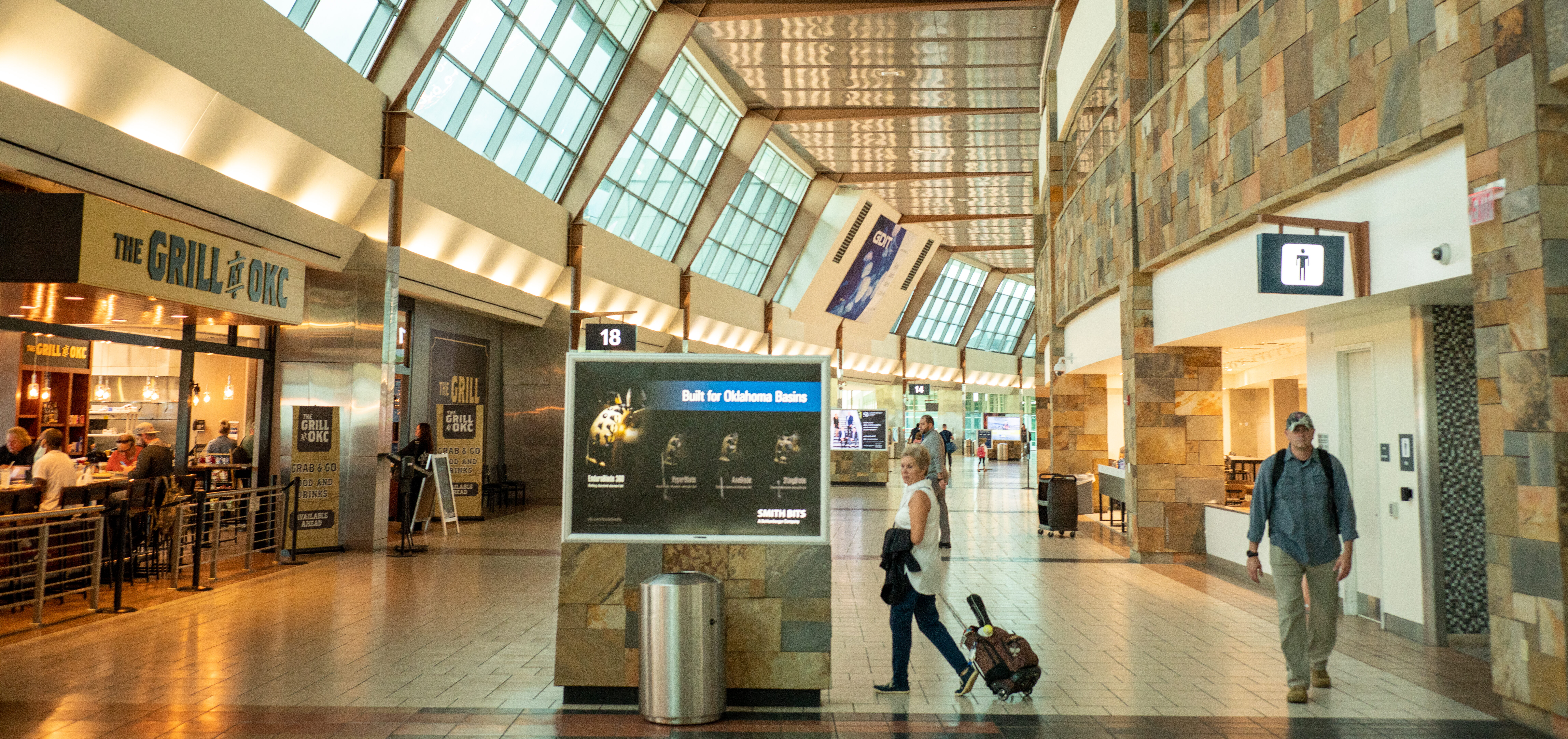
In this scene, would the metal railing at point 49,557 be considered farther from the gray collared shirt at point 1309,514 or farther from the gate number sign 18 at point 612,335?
the gate number sign 18 at point 612,335

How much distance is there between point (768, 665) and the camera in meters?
4.99

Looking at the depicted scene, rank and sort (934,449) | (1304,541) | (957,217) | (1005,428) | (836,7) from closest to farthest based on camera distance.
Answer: (1304,541)
(934,449)
(836,7)
(957,217)
(1005,428)

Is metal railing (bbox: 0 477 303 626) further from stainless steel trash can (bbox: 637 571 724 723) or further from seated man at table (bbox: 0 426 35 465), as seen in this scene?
stainless steel trash can (bbox: 637 571 724 723)

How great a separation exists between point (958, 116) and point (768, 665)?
61.7ft

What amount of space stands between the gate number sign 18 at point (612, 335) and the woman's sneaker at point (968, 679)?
461 inches

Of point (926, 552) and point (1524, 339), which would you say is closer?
point (1524, 339)

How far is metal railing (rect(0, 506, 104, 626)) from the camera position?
22.4 feet

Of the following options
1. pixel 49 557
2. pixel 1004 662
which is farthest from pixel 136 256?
pixel 1004 662

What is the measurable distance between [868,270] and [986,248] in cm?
722

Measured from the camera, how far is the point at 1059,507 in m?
13.4

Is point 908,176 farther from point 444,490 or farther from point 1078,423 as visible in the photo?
point 444,490

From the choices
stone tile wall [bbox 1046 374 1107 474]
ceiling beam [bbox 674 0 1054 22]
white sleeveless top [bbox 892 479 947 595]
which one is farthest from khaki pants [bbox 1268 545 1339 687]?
ceiling beam [bbox 674 0 1054 22]

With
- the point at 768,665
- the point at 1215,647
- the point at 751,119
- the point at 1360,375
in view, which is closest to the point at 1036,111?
the point at 751,119

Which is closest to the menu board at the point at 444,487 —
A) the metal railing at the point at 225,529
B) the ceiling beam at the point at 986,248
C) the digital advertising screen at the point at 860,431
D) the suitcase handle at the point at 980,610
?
the metal railing at the point at 225,529
